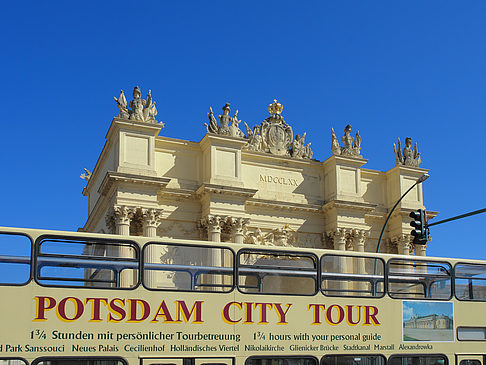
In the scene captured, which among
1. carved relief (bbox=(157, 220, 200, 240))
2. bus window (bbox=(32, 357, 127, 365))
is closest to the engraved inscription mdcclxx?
carved relief (bbox=(157, 220, 200, 240))

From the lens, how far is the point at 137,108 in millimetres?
33594

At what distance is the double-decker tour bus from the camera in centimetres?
984

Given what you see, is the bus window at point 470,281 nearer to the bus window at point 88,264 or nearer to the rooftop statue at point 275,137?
the bus window at point 88,264

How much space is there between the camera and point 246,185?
119 ft

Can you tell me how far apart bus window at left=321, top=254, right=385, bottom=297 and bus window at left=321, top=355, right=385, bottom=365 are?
1159 mm

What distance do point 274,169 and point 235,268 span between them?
26712mm

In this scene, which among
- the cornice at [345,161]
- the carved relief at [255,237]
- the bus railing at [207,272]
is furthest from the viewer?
the cornice at [345,161]

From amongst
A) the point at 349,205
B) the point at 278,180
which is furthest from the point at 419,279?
the point at 278,180

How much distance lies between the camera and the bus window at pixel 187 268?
10.7 meters

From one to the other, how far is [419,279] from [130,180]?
855 inches

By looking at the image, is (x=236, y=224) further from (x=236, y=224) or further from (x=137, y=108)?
(x=137, y=108)

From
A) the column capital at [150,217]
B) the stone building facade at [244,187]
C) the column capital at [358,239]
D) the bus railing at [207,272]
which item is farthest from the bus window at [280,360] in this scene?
the column capital at [358,239]

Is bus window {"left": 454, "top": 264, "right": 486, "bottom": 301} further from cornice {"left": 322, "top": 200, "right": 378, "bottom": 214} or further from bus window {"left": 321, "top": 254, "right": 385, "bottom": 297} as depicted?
cornice {"left": 322, "top": 200, "right": 378, "bottom": 214}

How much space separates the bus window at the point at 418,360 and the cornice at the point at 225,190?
22.1 meters
